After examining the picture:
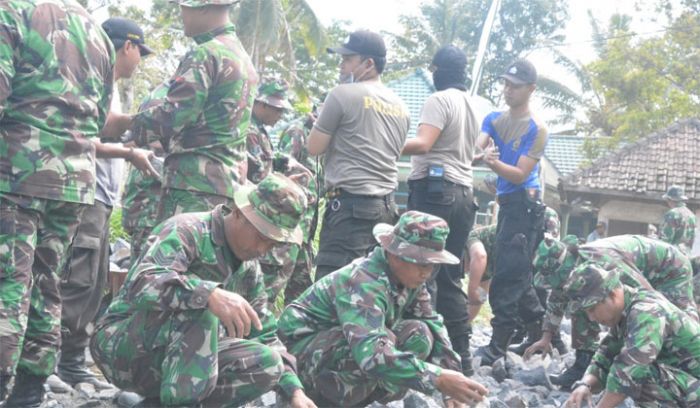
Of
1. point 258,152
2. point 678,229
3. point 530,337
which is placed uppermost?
point 258,152

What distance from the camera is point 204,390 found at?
151 inches

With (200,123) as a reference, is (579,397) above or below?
below

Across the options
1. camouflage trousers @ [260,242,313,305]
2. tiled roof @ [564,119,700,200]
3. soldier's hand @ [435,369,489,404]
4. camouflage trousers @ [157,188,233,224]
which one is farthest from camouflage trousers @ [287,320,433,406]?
tiled roof @ [564,119,700,200]

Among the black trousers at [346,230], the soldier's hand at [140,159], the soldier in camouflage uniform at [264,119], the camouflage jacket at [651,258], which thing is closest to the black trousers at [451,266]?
the black trousers at [346,230]

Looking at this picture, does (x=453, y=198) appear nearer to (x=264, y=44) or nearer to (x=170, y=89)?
(x=170, y=89)

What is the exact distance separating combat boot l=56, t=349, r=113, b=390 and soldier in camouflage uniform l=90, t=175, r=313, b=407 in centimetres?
108

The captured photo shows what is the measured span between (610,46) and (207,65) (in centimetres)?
2830

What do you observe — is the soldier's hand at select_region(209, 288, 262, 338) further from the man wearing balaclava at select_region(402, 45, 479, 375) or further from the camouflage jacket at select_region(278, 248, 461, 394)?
the man wearing balaclava at select_region(402, 45, 479, 375)

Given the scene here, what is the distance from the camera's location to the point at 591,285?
5.00 meters

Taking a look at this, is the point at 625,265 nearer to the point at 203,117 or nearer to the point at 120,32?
the point at 203,117

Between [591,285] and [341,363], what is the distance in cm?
139

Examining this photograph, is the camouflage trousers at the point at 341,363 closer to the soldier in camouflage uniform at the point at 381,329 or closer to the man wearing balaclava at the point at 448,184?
the soldier in camouflage uniform at the point at 381,329

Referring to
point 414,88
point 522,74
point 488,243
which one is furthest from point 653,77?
point 522,74

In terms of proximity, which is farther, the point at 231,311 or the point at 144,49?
the point at 144,49
